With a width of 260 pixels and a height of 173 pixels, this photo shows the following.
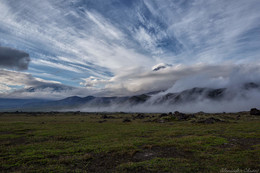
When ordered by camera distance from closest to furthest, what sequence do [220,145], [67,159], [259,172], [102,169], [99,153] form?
[259,172]
[102,169]
[67,159]
[99,153]
[220,145]

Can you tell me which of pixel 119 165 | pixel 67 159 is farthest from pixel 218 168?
pixel 67 159

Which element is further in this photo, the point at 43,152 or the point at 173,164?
the point at 43,152

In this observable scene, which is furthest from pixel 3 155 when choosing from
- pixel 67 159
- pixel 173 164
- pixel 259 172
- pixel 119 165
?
pixel 259 172

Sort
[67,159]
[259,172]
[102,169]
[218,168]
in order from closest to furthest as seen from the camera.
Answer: [259,172]
[218,168]
[102,169]
[67,159]

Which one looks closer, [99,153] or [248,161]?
[248,161]

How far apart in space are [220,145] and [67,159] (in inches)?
867

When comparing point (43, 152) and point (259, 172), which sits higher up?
point (259, 172)

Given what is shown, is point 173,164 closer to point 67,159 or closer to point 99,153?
point 99,153

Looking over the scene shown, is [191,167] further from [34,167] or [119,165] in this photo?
[34,167]

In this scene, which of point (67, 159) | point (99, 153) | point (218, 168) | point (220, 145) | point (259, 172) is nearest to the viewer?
point (259, 172)

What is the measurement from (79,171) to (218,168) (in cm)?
1334

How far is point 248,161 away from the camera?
14.2 metres

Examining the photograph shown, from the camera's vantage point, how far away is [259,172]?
12.0m

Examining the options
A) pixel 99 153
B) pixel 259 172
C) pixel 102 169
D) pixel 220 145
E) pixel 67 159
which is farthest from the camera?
pixel 220 145
